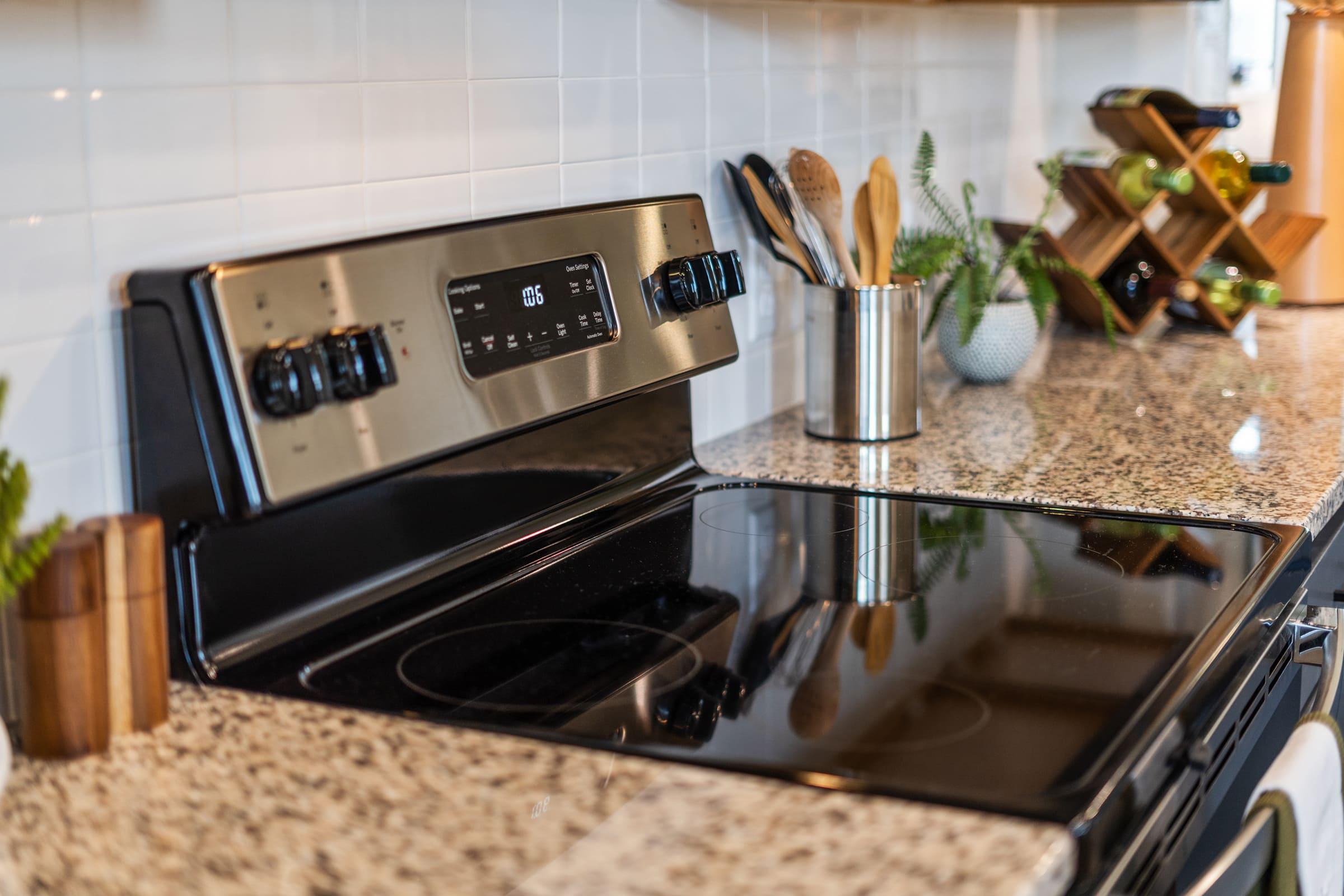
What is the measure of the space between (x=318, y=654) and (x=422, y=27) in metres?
0.51

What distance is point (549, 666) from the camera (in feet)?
3.06

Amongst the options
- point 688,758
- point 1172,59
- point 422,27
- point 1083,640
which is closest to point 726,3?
point 422,27

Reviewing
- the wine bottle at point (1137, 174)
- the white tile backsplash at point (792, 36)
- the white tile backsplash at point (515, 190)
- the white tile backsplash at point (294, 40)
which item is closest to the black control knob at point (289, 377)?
the white tile backsplash at point (294, 40)

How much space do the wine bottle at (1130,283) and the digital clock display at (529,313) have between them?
1.20 m

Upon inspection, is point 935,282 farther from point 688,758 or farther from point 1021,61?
point 688,758

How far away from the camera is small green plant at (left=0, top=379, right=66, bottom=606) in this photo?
0.70 metres

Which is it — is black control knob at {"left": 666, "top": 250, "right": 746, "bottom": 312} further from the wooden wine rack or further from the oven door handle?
the wooden wine rack

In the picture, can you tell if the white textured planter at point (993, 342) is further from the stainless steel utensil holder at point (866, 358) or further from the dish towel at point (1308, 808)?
the dish towel at point (1308, 808)

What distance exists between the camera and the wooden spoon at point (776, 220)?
5.00ft

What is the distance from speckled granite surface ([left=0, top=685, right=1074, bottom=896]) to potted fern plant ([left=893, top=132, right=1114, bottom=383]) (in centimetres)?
109

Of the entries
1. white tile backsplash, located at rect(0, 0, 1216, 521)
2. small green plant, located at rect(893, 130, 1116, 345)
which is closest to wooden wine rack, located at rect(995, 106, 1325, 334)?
small green plant, located at rect(893, 130, 1116, 345)

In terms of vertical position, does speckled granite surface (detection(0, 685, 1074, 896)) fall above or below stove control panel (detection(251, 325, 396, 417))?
below

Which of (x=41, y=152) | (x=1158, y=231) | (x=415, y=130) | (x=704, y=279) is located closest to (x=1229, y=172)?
(x=1158, y=231)

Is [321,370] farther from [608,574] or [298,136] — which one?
[608,574]
